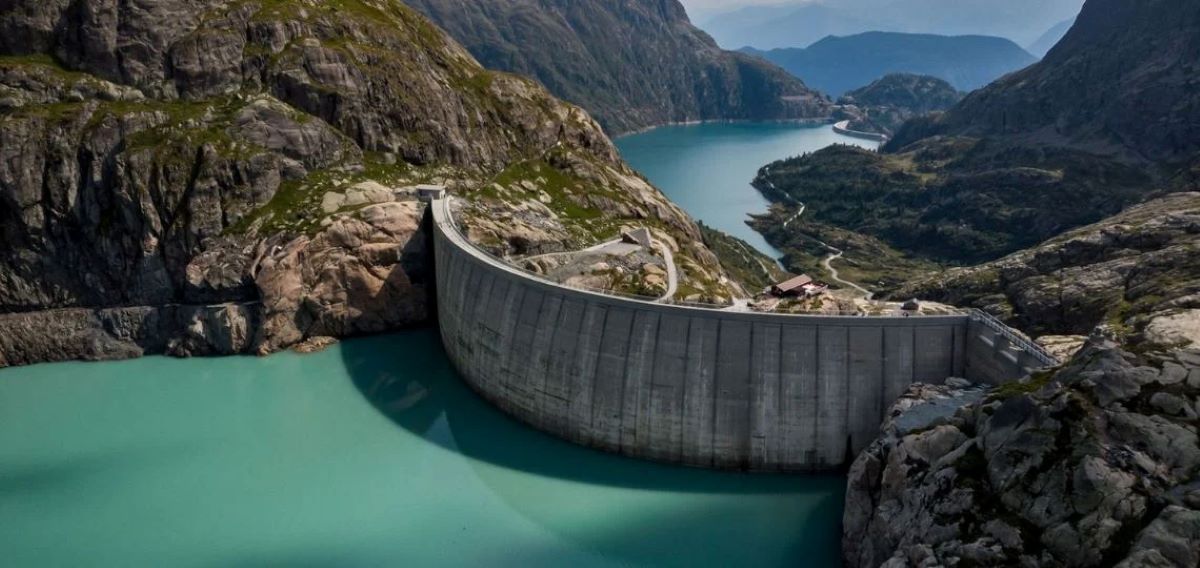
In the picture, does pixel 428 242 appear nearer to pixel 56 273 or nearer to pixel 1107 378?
pixel 56 273

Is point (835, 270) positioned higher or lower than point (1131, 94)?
lower

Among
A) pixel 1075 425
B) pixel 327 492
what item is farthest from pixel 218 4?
pixel 1075 425

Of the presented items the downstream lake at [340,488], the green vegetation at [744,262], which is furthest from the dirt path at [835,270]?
the downstream lake at [340,488]

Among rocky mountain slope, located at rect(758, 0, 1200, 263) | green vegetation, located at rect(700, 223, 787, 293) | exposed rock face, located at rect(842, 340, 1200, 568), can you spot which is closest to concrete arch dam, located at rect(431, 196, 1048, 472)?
exposed rock face, located at rect(842, 340, 1200, 568)

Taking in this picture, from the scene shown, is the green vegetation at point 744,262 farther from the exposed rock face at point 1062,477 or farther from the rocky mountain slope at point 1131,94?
the rocky mountain slope at point 1131,94

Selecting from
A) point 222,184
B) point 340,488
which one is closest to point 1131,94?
point 222,184

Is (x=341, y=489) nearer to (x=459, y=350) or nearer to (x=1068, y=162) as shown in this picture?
(x=459, y=350)
